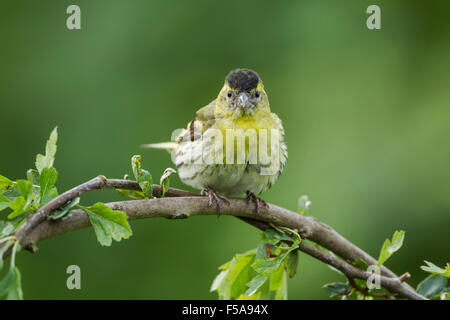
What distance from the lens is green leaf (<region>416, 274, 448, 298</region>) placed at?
59.7 inches

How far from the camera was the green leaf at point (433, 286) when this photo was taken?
4.98 feet

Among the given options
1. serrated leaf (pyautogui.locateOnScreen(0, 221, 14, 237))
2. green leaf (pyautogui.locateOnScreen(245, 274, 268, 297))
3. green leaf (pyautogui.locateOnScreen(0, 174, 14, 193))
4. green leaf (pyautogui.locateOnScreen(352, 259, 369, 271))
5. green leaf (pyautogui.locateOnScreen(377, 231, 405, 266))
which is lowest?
green leaf (pyautogui.locateOnScreen(352, 259, 369, 271))

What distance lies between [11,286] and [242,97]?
1.57 meters

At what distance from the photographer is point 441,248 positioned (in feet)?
10.1

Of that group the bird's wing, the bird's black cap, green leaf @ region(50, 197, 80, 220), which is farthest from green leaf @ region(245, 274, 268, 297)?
the bird's black cap

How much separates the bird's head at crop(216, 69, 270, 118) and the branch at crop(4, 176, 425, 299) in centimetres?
76

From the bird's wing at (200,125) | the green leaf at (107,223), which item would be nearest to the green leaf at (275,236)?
the green leaf at (107,223)

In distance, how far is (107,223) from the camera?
3.43 ft

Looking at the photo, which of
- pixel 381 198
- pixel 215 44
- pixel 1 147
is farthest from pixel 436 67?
pixel 1 147

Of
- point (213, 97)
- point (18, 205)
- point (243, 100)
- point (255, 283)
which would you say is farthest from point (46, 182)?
point (213, 97)

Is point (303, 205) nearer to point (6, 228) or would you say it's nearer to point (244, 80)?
point (244, 80)

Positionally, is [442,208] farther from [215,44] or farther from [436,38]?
[215,44]

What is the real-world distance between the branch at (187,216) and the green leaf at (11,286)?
5cm

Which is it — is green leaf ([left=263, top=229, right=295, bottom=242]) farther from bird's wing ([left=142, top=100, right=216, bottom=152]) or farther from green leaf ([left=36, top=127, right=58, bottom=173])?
bird's wing ([left=142, top=100, right=216, bottom=152])
